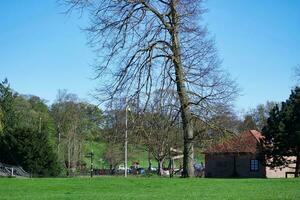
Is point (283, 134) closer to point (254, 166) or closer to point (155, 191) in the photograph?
point (254, 166)

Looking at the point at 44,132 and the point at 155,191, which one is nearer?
the point at 155,191

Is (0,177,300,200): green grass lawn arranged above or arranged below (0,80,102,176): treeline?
below

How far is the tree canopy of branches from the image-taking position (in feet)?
154

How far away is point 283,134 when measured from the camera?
154 feet

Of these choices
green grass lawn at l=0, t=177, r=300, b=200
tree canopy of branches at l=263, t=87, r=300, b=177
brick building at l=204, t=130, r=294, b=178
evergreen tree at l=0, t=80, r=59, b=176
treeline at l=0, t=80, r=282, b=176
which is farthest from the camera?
brick building at l=204, t=130, r=294, b=178

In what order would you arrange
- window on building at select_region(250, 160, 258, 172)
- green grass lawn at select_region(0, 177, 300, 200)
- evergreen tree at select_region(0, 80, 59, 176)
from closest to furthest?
green grass lawn at select_region(0, 177, 300, 200) < evergreen tree at select_region(0, 80, 59, 176) < window on building at select_region(250, 160, 258, 172)

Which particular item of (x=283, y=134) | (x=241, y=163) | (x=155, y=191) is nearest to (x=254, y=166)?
(x=241, y=163)

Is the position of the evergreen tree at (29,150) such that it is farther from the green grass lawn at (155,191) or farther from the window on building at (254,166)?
the green grass lawn at (155,191)

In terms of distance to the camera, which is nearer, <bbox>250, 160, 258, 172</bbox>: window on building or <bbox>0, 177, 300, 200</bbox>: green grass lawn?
<bbox>0, 177, 300, 200</bbox>: green grass lawn

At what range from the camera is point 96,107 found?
29391 millimetres

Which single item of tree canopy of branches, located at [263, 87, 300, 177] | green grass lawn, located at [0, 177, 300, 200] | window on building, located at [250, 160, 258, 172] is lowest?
window on building, located at [250, 160, 258, 172]

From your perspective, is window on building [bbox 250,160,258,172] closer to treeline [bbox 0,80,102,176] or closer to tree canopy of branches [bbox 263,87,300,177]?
tree canopy of branches [bbox 263,87,300,177]

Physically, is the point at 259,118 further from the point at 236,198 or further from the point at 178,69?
the point at 236,198

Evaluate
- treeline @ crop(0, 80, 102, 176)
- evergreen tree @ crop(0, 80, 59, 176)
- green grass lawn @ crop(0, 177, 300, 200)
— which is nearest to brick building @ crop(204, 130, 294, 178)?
treeline @ crop(0, 80, 102, 176)
